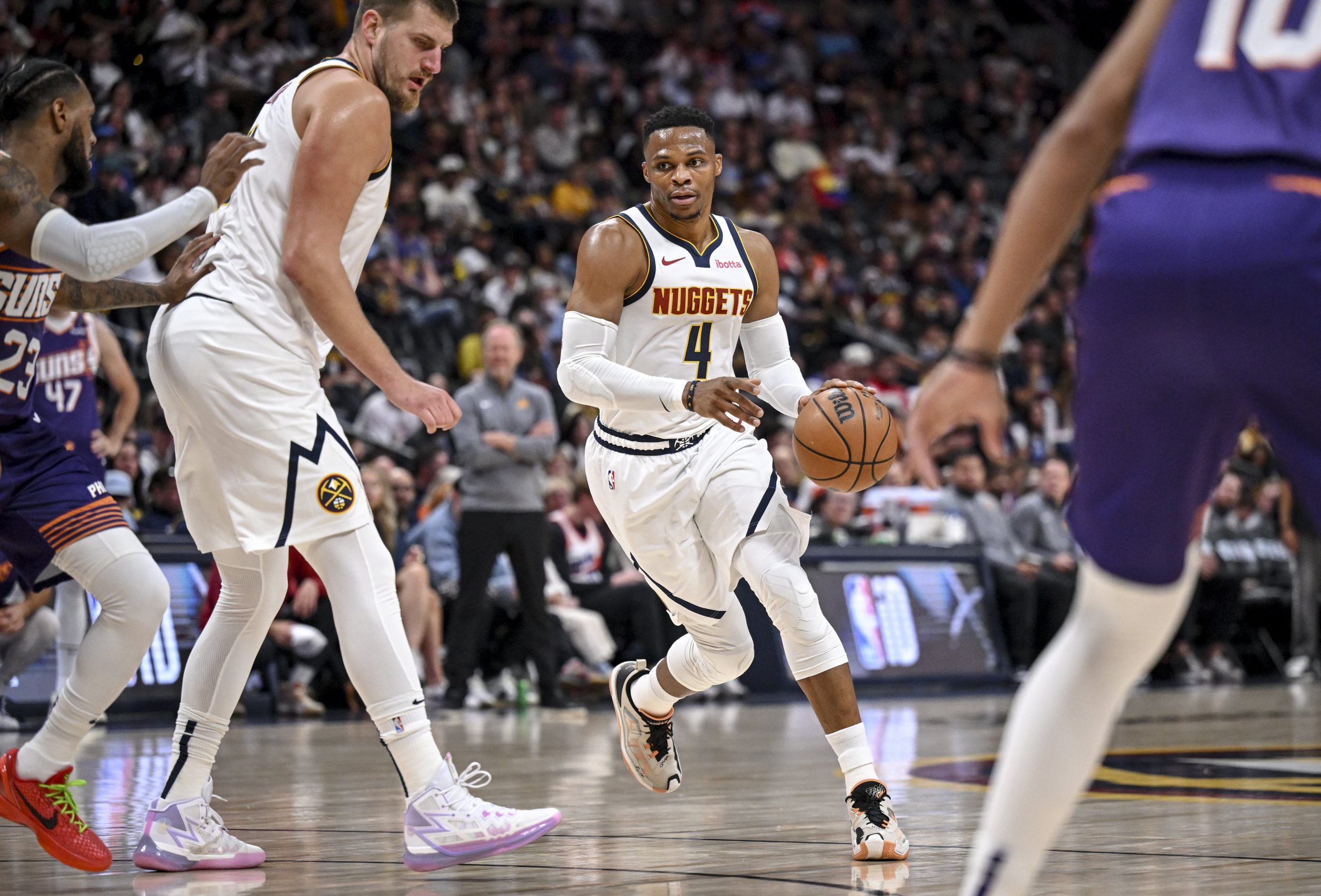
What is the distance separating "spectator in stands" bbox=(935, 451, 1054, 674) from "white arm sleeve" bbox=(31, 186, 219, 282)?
31.3ft

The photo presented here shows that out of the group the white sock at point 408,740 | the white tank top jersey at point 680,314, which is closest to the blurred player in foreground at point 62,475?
the white sock at point 408,740

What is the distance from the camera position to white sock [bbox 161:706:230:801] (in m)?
4.26

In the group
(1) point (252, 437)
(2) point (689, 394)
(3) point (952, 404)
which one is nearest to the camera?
(3) point (952, 404)

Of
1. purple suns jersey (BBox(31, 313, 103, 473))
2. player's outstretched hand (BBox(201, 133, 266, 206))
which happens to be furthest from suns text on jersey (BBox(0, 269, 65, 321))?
purple suns jersey (BBox(31, 313, 103, 473))

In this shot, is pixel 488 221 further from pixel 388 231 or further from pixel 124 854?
pixel 124 854

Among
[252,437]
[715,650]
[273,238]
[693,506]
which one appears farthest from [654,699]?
[273,238]

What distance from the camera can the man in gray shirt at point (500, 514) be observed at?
10.1 meters

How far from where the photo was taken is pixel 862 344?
1750cm

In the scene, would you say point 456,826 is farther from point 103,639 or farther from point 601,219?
point 601,219

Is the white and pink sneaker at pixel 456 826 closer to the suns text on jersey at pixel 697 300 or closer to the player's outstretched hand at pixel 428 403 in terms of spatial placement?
the player's outstretched hand at pixel 428 403

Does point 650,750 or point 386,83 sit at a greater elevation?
point 386,83

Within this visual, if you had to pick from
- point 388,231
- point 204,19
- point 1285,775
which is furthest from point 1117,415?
point 204,19

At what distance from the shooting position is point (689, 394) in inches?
189

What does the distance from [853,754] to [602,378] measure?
1464 mm
